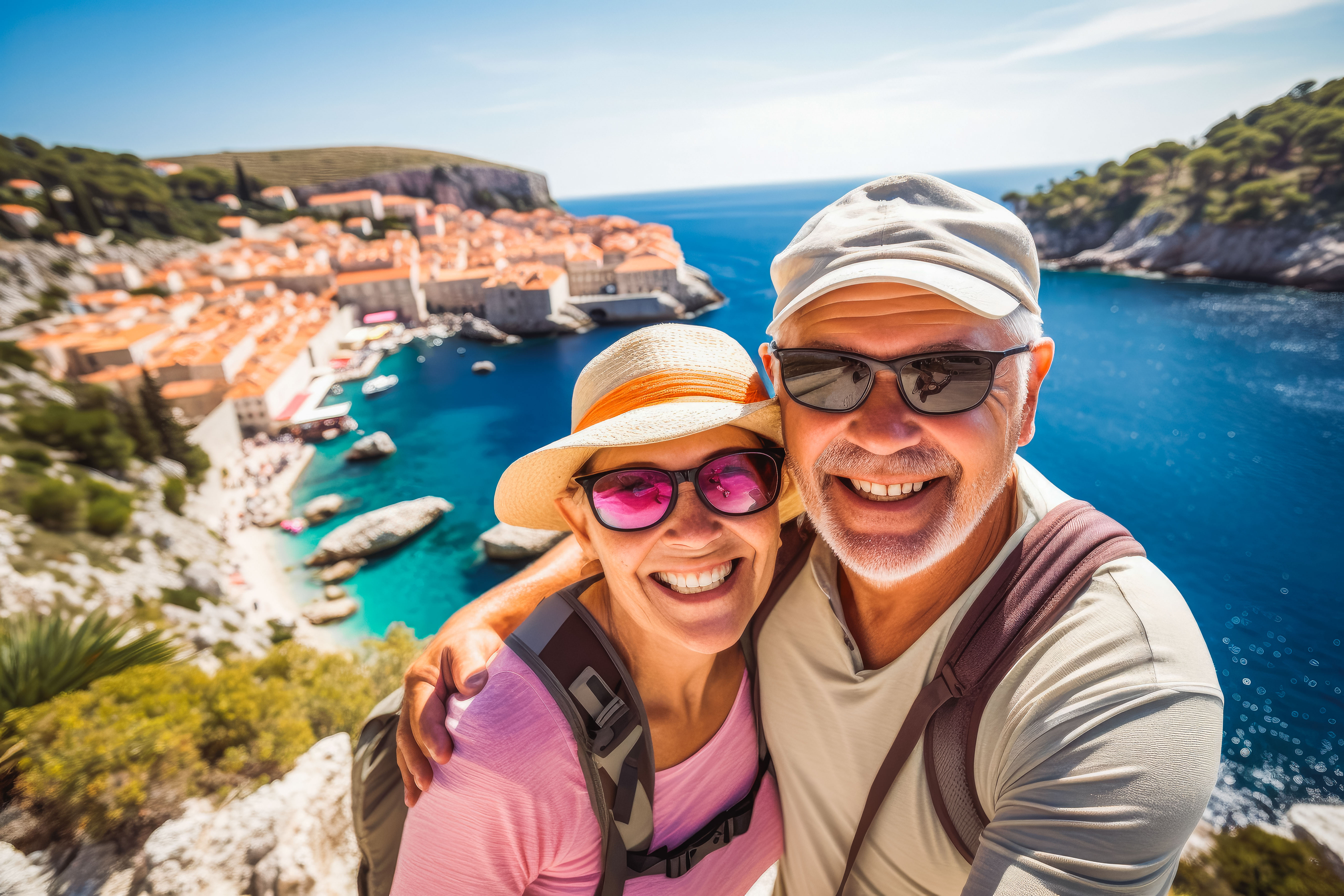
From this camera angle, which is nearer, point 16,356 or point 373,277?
point 16,356

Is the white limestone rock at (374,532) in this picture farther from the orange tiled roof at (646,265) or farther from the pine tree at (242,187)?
the pine tree at (242,187)

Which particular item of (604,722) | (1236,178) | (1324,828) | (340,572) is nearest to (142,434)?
(340,572)

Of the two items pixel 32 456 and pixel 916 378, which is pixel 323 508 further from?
pixel 916 378

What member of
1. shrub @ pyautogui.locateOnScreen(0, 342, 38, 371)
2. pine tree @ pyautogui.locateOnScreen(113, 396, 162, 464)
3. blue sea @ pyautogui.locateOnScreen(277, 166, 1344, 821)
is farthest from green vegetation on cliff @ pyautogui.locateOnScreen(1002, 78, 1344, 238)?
shrub @ pyautogui.locateOnScreen(0, 342, 38, 371)

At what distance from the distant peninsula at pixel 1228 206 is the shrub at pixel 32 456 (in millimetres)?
38733

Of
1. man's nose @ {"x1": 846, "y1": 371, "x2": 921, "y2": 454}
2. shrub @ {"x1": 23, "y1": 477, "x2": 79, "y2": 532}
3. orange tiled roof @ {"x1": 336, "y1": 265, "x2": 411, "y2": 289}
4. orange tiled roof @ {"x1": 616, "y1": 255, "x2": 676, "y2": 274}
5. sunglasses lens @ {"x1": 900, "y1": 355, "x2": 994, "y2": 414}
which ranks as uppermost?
sunglasses lens @ {"x1": 900, "y1": 355, "x2": 994, "y2": 414}

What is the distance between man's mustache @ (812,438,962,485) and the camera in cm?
126

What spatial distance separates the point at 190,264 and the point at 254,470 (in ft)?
83.1

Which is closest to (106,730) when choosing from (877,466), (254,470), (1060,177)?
(877,466)

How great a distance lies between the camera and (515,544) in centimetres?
1592

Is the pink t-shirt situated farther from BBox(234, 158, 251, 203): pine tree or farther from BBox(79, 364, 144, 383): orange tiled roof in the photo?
BBox(234, 158, 251, 203): pine tree

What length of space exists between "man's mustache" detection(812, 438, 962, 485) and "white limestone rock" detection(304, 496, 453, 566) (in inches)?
682

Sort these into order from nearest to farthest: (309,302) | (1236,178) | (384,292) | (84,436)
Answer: (84,436) → (309,302) → (1236,178) → (384,292)

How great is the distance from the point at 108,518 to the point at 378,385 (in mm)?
13894
